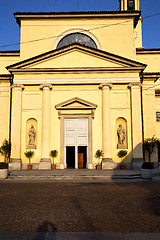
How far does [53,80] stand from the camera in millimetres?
20953

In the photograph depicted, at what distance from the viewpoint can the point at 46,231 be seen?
214 inches

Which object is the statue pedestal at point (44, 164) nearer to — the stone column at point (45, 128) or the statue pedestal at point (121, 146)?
the stone column at point (45, 128)

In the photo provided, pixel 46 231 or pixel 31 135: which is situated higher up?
pixel 31 135

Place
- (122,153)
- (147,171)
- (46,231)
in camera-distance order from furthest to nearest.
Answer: (122,153) < (147,171) < (46,231)

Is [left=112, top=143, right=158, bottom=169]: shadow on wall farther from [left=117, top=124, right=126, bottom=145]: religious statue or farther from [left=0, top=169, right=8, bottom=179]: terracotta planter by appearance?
[left=0, top=169, right=8, bottom=179]: terracotta planter

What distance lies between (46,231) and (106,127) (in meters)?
15.0

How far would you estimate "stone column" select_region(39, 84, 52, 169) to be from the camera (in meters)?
19.8

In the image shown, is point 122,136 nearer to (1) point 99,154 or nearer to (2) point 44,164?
(1) point 99,154

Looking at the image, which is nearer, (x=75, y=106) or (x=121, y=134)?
(x=121, y=134)

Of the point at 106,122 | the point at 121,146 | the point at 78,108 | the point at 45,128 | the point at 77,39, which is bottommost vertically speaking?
the point at 121,146

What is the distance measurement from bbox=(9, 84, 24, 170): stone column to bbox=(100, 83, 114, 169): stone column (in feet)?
22.5

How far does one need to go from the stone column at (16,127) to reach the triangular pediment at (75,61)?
6.49 ft

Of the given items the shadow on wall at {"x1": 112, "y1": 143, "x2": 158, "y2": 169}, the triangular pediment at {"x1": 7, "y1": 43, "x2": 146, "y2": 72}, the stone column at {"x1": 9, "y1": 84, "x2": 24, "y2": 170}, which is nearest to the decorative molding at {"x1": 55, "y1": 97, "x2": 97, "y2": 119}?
the triangular pediment at {"x1": 7, "y1": 43, "x2": 146, "y2": 72}

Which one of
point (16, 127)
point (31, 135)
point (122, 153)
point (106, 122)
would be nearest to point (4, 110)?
point (16, 127)
